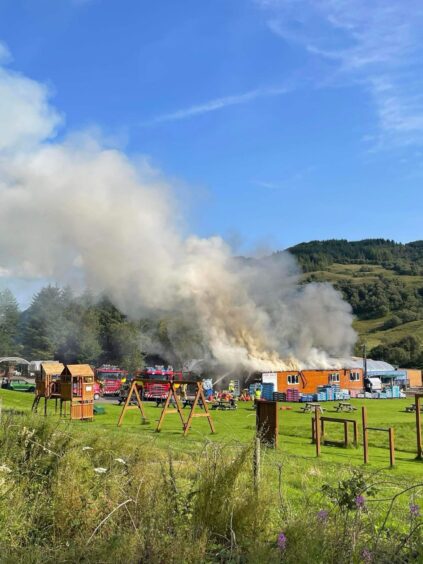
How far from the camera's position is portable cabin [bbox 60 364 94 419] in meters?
28.2

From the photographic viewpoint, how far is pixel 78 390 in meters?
28.4

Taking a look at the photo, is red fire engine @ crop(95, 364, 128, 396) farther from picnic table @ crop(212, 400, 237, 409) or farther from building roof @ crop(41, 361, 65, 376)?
building roof @ crop(41, 361, 65, 376)

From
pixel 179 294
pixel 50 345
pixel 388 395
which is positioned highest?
pixel 179 294

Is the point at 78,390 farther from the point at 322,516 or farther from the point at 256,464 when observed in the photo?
the point at 322,516

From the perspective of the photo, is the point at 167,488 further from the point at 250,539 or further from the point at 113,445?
the point at 113,445

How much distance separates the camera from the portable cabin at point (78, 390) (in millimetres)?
28172

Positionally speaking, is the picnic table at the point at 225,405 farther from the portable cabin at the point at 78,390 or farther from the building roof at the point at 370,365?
the building roof at the point at 370,365

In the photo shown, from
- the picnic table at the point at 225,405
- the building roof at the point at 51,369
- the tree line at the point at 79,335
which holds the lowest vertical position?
the picnic table at the point at 225,405

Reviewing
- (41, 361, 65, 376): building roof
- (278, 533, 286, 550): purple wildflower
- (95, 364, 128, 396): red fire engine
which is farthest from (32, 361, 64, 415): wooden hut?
(278, 533, 286, 550): purple wildflower

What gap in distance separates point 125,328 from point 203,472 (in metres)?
94.1

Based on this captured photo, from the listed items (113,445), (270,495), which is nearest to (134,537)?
(270,495)

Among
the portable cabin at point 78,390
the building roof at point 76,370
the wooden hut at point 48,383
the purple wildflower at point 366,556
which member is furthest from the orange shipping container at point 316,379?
the purple wildflower at point 366,556

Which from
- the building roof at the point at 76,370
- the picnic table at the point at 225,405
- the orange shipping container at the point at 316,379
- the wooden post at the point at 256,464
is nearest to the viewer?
the wooden post at the point at 256,464

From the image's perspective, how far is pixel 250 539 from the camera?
584 cm
